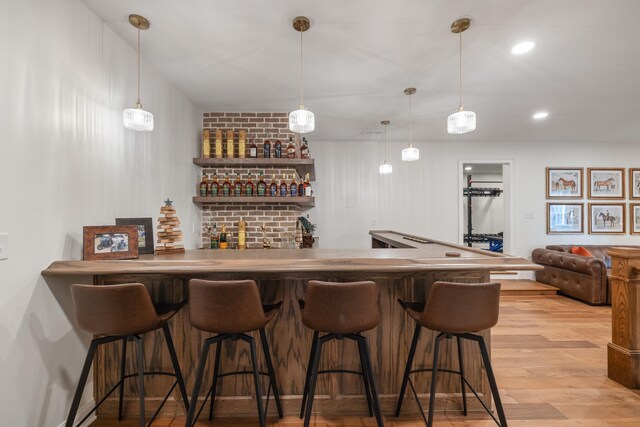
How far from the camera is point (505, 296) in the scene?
4.74m

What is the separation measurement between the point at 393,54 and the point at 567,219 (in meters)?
4.94

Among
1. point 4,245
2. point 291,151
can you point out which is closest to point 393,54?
point 291,151

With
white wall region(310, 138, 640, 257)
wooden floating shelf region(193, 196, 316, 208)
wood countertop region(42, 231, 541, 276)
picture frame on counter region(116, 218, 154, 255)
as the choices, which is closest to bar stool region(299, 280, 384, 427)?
wood countertop region(42, 231, 541, 276)

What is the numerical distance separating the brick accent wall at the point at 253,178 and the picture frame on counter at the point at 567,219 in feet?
15.3

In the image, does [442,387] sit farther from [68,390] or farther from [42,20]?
[42,20]

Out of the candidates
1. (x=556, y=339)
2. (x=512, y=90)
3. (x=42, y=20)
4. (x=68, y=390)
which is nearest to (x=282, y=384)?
(x=68, y=390)

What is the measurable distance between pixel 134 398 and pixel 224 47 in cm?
251

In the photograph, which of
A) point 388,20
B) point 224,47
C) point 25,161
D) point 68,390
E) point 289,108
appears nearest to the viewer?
point 25,161

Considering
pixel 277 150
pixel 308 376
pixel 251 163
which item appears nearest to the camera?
pixel 308 376

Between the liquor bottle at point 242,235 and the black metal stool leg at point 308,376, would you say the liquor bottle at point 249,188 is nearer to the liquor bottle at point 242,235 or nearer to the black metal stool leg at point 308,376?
the liquor bottle at point 242,235

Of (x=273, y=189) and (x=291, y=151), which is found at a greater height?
(x=291, y=151)

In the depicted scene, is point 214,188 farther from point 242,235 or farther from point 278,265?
point 278,265

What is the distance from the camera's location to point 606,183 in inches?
214

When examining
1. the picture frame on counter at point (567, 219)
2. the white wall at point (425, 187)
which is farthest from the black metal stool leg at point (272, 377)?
the picture frame on counter at point (567, 219)
